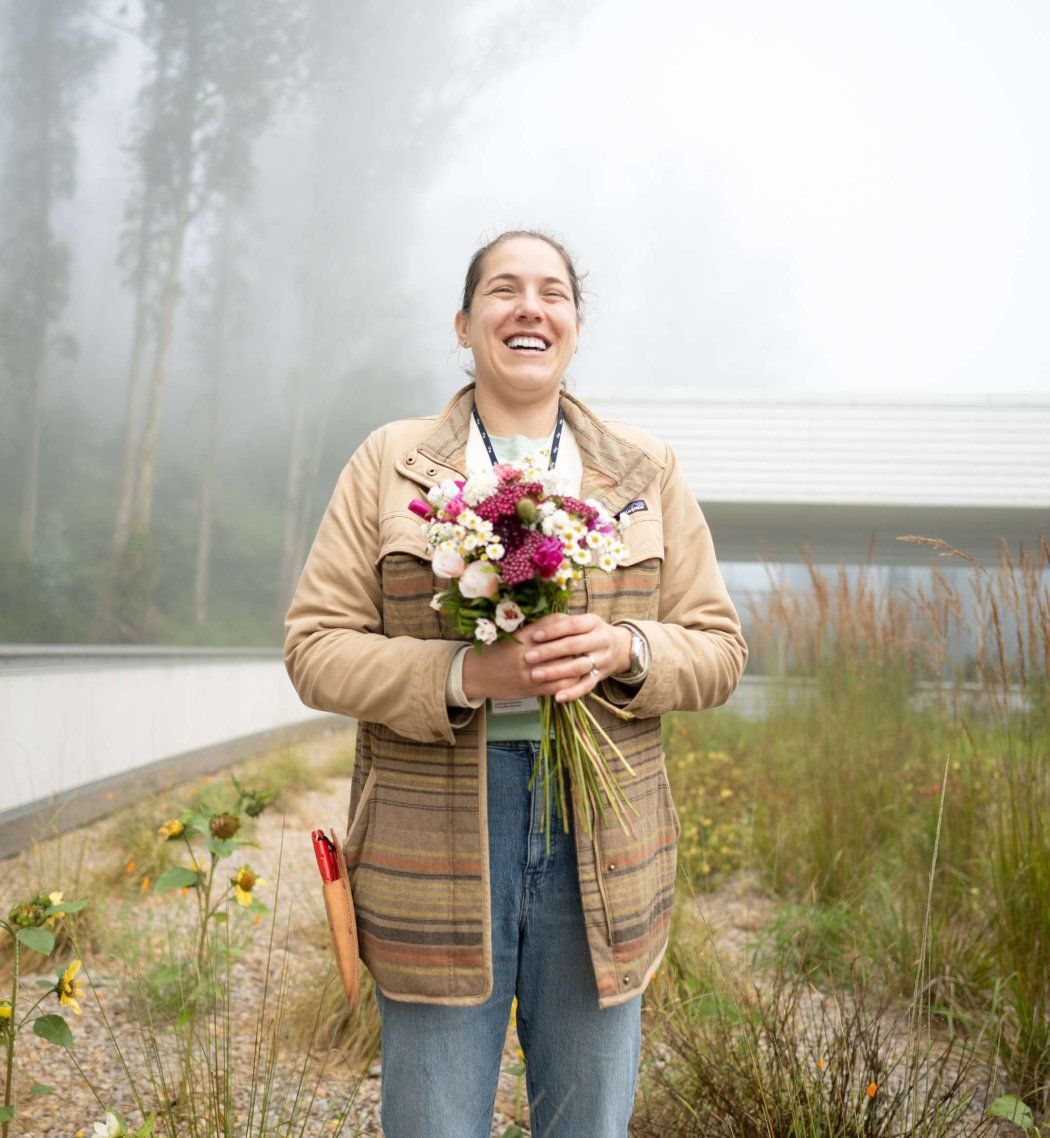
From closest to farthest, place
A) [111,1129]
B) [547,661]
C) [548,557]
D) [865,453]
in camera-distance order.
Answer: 1. [548,557]
2. [547,661]
3. [111,1129]
4. [865,453]

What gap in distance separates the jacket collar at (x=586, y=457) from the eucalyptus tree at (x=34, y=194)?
10570 mm

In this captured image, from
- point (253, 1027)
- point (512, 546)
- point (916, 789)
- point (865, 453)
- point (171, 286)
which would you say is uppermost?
point (171, 286)

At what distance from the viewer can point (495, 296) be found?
1.61m

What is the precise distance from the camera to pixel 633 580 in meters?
1.53

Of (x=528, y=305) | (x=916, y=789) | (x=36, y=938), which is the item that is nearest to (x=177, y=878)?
(x=36, y=938)

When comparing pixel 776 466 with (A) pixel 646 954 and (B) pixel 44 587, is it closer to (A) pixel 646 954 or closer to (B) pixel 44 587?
(B) pixel 44 587

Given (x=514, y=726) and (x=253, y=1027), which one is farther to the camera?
(x=253, y=1027)

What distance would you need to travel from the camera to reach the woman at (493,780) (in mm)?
1393

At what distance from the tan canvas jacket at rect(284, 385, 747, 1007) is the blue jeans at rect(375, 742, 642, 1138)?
4 cm

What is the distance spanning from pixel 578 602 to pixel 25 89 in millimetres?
13904

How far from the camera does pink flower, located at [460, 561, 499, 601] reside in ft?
3.91

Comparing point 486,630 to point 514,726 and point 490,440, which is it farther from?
point 490,440

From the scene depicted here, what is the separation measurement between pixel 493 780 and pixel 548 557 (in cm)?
44

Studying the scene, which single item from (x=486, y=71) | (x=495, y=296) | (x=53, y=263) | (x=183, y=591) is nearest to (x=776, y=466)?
(x=183, y=591)
